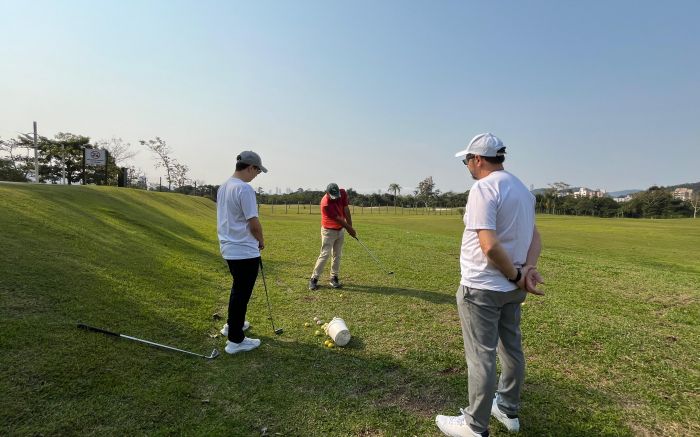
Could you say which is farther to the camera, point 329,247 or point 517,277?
point 329,247

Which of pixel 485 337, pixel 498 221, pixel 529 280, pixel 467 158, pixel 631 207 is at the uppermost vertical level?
pixel 631 207

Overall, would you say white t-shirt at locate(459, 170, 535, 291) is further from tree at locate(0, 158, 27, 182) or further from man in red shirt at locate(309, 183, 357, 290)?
tree at locate(0, 158, 27, 182)

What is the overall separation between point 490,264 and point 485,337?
55cm

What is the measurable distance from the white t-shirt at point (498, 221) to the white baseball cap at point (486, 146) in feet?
0.52

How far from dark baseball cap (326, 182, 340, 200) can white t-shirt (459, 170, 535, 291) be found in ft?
15.8

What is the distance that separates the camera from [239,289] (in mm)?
4441

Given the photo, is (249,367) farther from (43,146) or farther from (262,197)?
(262,197)

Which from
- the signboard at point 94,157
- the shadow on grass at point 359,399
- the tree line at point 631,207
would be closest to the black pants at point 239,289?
the shadow on grass at point 359,399

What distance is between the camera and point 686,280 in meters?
8.77

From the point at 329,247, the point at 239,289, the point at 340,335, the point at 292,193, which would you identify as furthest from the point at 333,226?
the point at 292,193

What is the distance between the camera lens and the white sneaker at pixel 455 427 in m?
2.86

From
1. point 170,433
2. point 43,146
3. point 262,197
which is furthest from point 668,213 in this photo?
point 43,146

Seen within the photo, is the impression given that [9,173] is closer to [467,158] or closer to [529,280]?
[467,158]

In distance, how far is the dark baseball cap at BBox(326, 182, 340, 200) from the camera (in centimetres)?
741
